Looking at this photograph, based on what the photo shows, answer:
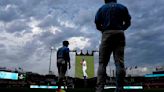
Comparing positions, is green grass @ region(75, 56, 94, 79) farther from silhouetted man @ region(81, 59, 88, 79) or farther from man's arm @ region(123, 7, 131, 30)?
man's arm @ region(123, 7, 131, 30)

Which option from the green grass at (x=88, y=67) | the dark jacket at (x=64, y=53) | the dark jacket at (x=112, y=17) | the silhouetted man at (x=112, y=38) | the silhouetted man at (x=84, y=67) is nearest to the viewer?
the silhouetted man at (x=112, y=38)

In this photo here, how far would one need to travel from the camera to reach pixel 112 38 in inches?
225

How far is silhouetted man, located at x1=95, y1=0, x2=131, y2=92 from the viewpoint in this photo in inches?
223

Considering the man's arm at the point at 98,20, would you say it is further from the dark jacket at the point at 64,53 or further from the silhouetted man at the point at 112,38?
the dark jacket at the point at 64,53

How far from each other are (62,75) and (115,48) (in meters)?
7.26

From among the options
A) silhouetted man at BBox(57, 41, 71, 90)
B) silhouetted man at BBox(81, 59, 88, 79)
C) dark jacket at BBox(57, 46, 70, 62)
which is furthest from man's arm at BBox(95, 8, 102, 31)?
silhouetted man at BBox(81, 59, 88, 79)

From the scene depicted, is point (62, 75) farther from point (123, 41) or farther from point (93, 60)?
point (93, 60)

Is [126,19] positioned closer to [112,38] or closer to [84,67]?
[112,38]

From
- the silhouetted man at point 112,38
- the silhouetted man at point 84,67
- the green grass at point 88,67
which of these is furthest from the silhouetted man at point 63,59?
the silhouetted man at point 84,67

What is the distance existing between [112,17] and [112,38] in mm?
425

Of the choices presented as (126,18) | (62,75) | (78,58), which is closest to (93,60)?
(78,58)

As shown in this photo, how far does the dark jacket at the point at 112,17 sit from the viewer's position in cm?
582

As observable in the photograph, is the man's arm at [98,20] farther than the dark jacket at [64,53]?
No

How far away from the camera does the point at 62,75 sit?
1280cm
